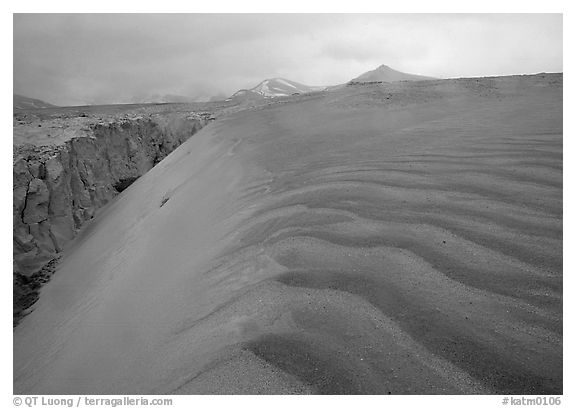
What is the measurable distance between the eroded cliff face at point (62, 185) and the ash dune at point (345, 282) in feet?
7.78

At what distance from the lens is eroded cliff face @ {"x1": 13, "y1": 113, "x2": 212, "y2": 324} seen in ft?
20.5

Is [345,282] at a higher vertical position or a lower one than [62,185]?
lower

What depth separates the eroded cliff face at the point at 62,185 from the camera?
6254 mm

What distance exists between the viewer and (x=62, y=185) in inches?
302

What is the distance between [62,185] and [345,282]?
7.86 meters

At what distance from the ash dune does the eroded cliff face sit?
237cm

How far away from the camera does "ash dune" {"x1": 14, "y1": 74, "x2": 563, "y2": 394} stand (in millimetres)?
1377

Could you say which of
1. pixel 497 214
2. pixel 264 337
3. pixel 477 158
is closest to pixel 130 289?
pixel 264 337

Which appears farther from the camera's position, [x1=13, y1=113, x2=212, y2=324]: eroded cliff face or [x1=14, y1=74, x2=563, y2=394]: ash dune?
[x1=13, y1=113, x2=212, y2=324]: eroded cliff face

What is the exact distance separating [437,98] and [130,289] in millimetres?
5870

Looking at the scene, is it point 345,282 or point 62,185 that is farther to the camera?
point 62,185

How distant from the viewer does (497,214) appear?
2.12m

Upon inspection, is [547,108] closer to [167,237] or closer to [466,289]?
[466,289]

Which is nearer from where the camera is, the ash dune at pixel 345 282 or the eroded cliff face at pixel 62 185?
the ash dune at pixel 345 282
